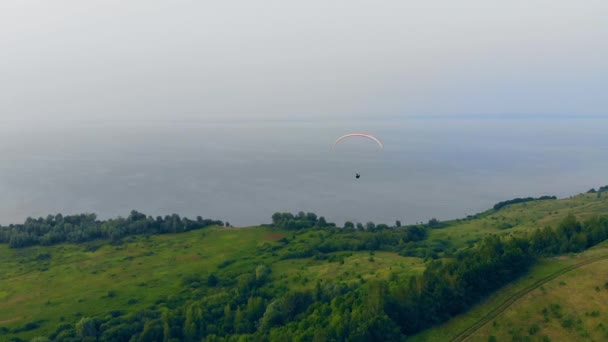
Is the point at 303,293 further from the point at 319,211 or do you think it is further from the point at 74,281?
the point at 319,211

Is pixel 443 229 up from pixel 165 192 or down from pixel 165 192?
down

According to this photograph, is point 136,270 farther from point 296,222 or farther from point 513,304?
point 513,304

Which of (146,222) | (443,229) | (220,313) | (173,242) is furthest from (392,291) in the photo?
(146,222)

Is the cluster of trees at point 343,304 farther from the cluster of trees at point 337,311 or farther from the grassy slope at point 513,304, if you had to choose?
the grassy slope at point 513,304

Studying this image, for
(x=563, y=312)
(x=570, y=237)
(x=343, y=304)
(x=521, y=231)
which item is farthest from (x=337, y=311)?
(x=521, y=231)

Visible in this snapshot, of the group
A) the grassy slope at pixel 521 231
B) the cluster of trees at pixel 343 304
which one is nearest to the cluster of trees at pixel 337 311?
the cluster of trees at pixel 343 304

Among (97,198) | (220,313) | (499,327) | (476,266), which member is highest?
(97,198)

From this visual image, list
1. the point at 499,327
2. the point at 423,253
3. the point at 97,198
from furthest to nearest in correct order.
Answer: the point at 97,198
the point at 423,253
the point at 499,327
